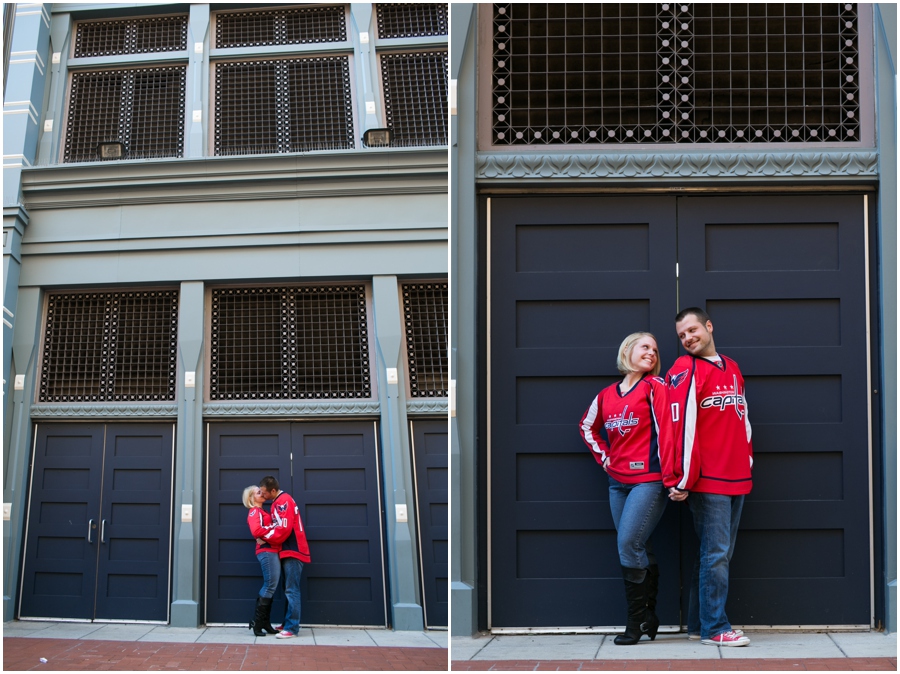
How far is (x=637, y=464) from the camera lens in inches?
183

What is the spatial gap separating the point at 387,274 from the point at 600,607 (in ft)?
11.3

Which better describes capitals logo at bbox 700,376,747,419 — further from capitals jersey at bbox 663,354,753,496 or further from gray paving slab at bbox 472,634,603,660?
gray paving slab at bbox 472,634,603,660

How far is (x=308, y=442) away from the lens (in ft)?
24.2

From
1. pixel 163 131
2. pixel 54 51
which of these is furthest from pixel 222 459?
pixel 54 51

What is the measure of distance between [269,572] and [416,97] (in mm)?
4549

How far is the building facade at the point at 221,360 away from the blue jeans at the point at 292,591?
0.96 feet

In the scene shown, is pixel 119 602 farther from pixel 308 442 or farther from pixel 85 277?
pixel 85 277

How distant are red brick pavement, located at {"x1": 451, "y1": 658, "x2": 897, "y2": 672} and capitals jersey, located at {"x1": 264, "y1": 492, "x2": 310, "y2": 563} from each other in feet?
9.28

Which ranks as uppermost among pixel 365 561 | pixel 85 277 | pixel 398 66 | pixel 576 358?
pixel 398 66

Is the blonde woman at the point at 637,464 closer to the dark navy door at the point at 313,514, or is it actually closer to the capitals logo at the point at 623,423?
the capitals logo at the point at 623,423

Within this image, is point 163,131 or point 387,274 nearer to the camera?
point 387,274

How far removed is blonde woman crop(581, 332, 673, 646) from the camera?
4598mm

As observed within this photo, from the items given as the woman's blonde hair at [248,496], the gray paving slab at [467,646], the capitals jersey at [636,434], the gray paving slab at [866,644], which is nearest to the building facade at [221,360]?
the woman's blonde hair at [248,496]

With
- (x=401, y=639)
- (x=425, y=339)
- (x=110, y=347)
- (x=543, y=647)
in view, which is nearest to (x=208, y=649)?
(x=401, y=639)
